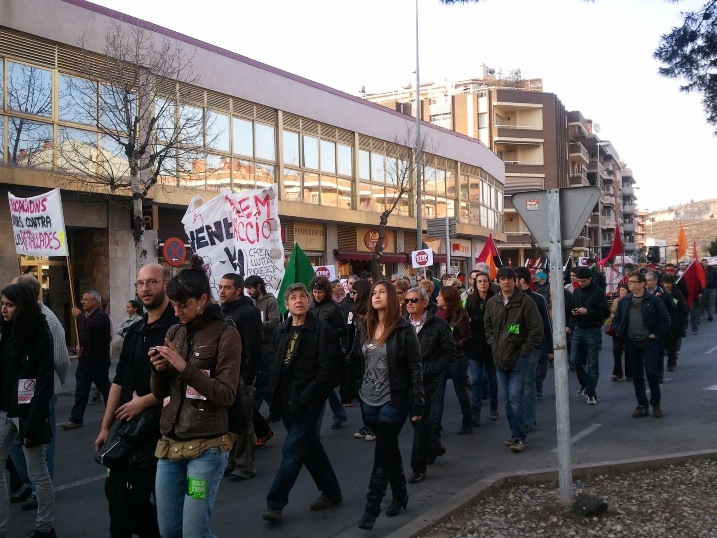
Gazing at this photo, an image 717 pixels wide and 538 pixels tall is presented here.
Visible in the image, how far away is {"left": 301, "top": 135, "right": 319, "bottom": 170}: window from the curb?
19.6 meters

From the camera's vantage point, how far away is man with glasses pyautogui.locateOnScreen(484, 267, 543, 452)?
757 cm

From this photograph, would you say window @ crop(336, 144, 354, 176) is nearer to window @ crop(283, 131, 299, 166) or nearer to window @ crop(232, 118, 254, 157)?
window @ crop(283, 131, 299, 166)

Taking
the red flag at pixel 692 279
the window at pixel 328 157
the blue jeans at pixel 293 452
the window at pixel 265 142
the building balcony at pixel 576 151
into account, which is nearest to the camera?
the blue jeans at pixel 293 452

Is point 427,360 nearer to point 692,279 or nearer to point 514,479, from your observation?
point 514,479

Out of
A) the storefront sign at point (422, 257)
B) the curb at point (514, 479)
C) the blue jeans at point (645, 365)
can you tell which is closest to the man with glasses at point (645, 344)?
the blue jeans at point (645, 365)

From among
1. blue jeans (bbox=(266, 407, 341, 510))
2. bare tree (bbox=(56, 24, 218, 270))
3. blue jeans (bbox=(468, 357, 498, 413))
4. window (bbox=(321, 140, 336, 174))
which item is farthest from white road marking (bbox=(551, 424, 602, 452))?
window (bbox=(321, 140, 336, 174))

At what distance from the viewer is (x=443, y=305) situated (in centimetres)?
880

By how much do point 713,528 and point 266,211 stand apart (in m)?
7.68

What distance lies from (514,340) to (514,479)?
1.97 metres

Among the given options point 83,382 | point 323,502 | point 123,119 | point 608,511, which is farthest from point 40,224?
point 608,511

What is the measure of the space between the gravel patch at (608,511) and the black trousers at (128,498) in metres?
1.91

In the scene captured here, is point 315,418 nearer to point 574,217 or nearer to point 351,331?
point 574,217

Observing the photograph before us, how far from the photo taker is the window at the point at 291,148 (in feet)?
78.8

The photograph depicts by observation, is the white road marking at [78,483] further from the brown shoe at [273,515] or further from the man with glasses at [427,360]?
the man with glasses at [427,360]
